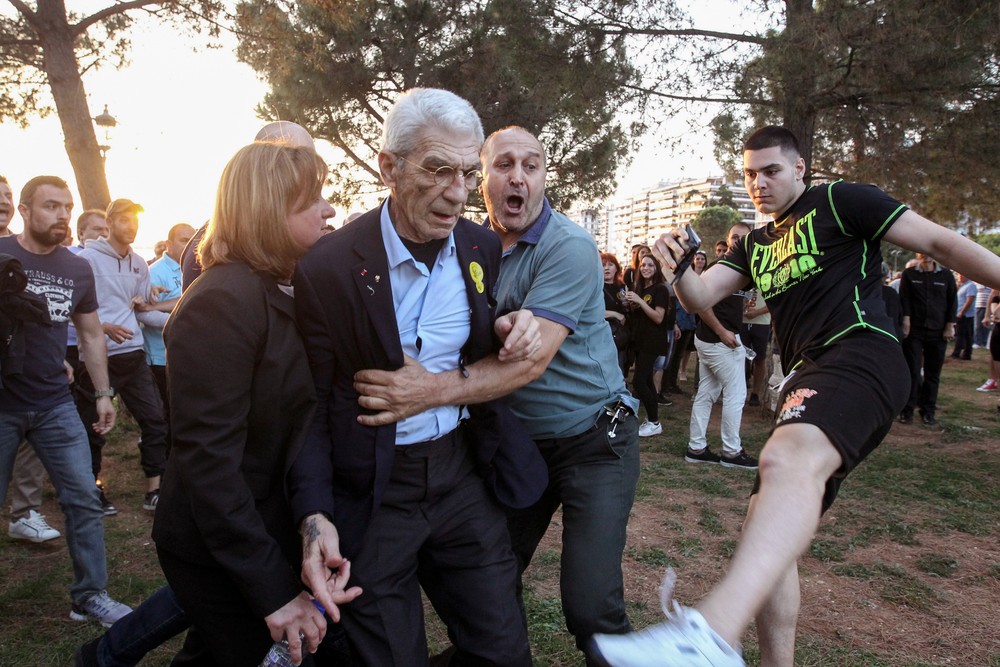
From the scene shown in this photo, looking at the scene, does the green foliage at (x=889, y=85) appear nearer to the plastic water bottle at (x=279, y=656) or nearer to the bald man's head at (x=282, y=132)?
the bald man's head at (x=282, y=132)

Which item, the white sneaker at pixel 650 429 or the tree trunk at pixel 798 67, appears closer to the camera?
the tree trunk at pixel 798 67

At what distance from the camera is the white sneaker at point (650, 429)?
7988 millimetres

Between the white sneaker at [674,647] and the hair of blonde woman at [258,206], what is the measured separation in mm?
1418

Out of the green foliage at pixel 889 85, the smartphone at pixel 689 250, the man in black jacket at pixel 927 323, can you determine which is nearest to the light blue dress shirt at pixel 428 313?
the smartphone at pixel 689 250

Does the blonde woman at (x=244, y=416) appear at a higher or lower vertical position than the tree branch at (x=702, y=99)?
lower

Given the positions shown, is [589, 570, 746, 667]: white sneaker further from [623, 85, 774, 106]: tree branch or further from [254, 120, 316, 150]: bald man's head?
[623, 85, 774, 106]: tree branch

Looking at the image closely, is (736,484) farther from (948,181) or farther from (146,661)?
(948,181)

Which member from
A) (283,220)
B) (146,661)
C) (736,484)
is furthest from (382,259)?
(736,484)

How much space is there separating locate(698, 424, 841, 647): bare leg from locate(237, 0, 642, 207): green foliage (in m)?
3.92

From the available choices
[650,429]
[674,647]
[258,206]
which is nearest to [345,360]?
[258,206]

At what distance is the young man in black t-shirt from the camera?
194cm

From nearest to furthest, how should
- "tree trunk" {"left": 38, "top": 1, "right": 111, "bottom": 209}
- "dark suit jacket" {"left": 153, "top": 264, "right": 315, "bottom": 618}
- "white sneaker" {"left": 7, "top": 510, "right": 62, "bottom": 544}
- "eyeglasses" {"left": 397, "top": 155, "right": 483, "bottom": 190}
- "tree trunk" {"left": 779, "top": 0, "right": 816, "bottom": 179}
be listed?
"dark suit jacket" {"left": 153, "top": 264, "right": 315, "bottom": 618}, "eyeglasses" {"left": 397, "top": 155, "right": 483, "bottom": 190}, "white sneaker" {"left": 7, "top": 510, "right": 62, "bottom": 544}, "tree trunk" {"left": 779, "top": 0, "right": 816, "bottom": 179}, "tree trunk" {"left": 38, "top": 1, "right": 111, "bottom": 209}

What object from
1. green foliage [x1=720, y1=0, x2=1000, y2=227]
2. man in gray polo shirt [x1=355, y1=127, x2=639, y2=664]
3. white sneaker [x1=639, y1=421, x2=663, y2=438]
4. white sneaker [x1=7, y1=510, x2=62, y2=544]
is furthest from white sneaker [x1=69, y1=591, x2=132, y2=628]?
green foliage [x1=720, y1=0, x2=1000, y2=227]

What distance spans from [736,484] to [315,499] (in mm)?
5129
